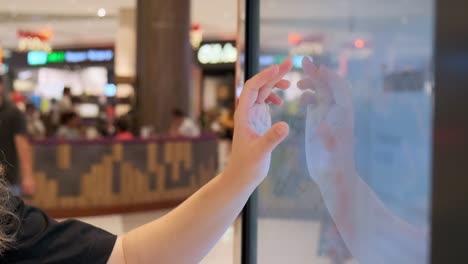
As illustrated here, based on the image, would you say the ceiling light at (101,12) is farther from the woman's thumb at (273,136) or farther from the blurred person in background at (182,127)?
the woman's thumb at (273,136)

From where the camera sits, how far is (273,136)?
1.00 meters

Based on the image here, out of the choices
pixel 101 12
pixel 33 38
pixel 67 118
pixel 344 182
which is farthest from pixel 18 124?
pixel 33 38

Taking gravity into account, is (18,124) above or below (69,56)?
above

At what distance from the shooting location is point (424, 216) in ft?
2.83

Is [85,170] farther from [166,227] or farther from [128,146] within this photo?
[166,227]

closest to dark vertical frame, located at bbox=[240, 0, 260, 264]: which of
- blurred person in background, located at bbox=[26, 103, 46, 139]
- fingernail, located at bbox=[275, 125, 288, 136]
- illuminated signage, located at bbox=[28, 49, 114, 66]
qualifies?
fingernail, located at bbox=[275, 125, 288, 136]

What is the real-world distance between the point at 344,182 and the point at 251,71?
0.53 meters

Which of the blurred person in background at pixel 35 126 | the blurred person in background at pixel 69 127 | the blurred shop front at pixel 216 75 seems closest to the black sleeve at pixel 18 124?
the blurred person in background at pixel 69 127

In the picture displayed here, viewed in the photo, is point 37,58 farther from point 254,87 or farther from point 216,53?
point 254,87

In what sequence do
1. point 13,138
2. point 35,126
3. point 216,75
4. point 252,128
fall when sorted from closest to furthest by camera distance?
point 252,128 → point 13,138 → point 35,126 → point 216,75

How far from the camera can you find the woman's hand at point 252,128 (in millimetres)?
1065

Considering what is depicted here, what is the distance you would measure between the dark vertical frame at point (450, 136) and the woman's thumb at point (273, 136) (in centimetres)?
28

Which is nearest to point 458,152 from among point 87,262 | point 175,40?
point 87,262

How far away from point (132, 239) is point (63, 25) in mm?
14881
